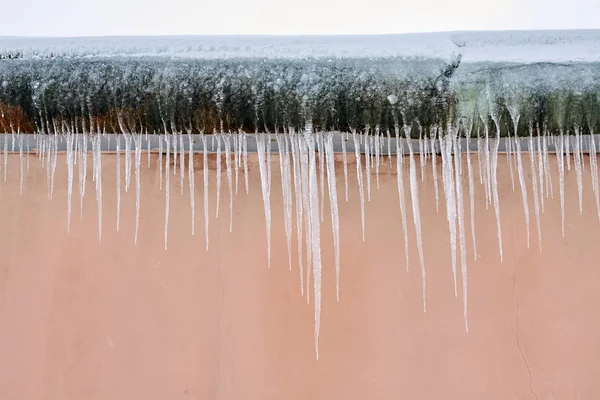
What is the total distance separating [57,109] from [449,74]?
3.85ft

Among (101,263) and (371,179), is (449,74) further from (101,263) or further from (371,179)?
(101,263)

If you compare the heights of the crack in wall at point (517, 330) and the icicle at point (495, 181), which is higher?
the icicle at point (495, 181)

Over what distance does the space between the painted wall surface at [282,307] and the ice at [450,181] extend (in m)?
0.11

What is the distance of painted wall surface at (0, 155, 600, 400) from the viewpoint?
7.61 ft

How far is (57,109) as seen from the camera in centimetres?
182

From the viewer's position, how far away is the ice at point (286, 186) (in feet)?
6.54

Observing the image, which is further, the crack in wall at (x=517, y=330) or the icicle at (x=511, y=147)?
the crack in wall at (x=517, y=330)

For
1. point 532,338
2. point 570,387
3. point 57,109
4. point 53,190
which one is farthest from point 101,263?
point 570,387

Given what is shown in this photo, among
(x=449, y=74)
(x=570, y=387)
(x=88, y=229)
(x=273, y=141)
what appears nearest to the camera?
(x=449, y=74)

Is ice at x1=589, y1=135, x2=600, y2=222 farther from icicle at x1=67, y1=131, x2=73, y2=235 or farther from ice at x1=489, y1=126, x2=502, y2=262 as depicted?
icicle at x1=67, y1=131, x2=73, y2=235

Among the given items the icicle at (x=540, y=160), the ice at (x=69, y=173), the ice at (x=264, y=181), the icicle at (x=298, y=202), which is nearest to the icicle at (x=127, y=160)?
the ice at (x=69, y=173)

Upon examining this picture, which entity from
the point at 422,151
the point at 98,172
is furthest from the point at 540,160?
the point at 98,172

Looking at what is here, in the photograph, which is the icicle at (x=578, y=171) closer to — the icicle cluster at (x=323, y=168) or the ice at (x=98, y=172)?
the icicle cluster at (x=323, y=168)

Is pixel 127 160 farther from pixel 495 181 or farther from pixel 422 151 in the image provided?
pixel 495 181
